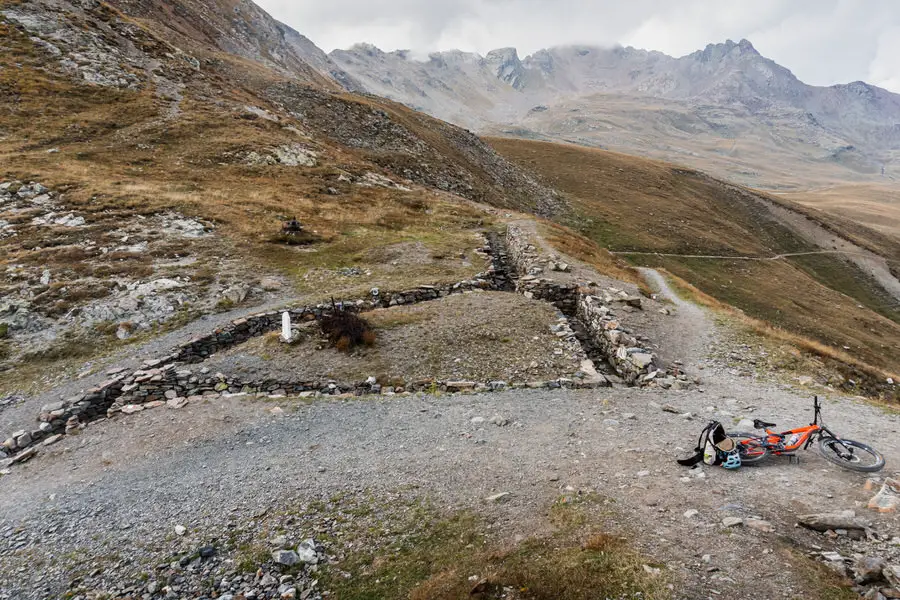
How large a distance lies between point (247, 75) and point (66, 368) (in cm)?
6983

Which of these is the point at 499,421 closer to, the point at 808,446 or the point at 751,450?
the point at 751,450

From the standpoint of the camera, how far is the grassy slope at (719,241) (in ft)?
145

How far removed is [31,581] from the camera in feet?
25.7

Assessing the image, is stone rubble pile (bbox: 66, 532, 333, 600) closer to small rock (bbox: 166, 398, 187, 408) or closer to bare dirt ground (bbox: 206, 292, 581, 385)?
small rock (bbox: 166, 398, 187, 408)

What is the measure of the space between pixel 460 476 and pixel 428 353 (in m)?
8.12

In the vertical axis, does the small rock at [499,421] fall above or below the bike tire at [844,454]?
below

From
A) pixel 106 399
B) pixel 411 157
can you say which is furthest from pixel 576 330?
pixel 411 157

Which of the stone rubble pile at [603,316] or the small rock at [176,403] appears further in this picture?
the stone rubble pile at [603,316]

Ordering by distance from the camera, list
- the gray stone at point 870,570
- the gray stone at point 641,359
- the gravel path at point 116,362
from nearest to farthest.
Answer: the gray stone at point 870,570, the gravel path at point 116,362, the gray stone at point 641,359

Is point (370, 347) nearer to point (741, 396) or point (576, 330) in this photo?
point (576, 330)

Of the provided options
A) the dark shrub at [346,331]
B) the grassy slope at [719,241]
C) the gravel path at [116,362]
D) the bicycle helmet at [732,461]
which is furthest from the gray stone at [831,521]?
the grassy slope at [719,241]

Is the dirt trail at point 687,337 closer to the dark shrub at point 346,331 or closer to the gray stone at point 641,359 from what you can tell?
the gray stone at point 641,359

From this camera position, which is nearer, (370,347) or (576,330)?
(370,347)

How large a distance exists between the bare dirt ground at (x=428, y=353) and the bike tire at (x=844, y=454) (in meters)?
7.85
